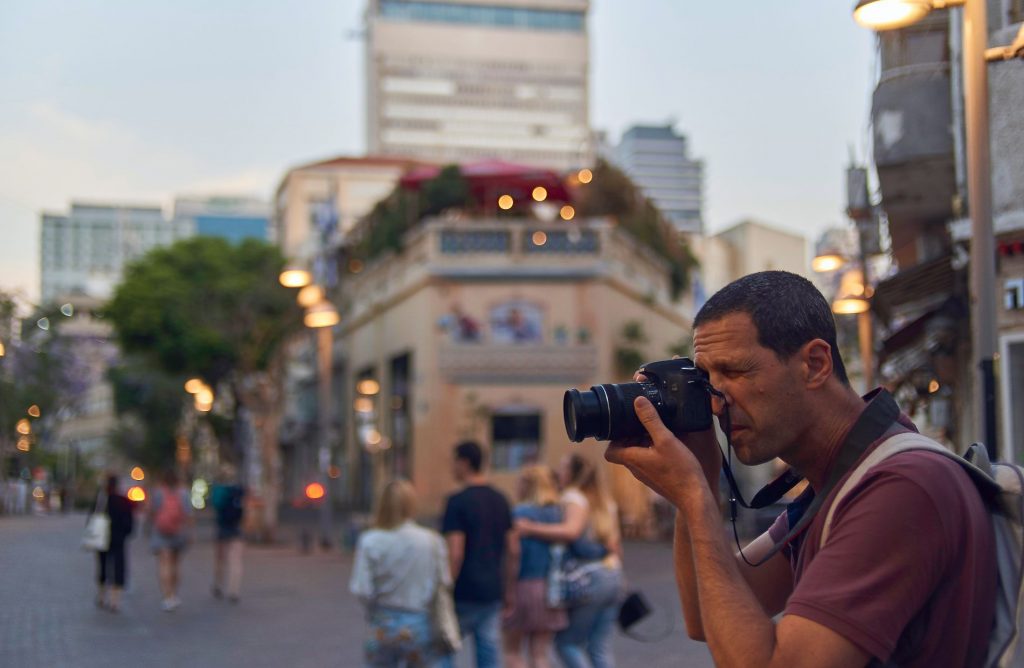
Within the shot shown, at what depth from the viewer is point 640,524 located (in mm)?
33062

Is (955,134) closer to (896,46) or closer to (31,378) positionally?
(896,46)

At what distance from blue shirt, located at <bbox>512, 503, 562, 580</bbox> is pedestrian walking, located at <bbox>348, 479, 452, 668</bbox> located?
0.94m

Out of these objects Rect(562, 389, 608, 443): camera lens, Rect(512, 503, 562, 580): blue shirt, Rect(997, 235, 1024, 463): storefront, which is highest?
Rect(997, 235, 1024, 463): storefront

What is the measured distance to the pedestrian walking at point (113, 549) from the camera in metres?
16.6

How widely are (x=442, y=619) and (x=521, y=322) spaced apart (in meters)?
29.1

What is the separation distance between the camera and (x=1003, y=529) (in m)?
2.35

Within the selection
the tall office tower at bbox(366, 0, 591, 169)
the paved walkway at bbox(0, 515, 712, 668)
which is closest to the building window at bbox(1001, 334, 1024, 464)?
the paved walkway at bbox(0, 515, 712, 668)

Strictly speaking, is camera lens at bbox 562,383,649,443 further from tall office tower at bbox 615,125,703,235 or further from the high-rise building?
the high-rise building

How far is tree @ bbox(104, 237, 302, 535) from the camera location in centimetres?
4259

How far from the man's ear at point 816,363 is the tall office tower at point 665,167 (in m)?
41.1

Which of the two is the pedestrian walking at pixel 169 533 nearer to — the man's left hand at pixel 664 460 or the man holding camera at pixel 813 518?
the man holding camera at pixel 813 518

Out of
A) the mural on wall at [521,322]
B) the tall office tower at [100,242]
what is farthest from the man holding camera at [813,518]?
the tall office tower at [100,242]

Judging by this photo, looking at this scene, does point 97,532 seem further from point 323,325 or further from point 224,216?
point 224,216

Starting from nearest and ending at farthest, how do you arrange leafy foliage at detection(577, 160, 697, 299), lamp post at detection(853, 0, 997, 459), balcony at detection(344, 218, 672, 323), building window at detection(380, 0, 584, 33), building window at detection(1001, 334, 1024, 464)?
lamp post at detection(853, 0, 997, 459), building window at detection(1001, 334, 1024, 464), balcony at detection(344, 218, 672, 323), leafy foliage at detection(577, 160, 697, 299), building window at detection(380, 0, 584, 33)
